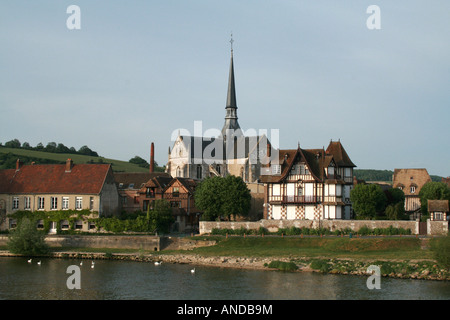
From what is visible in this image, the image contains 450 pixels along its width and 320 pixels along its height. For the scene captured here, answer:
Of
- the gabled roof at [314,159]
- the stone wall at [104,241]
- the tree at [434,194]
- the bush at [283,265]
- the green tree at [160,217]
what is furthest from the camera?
the tree at [434,194]

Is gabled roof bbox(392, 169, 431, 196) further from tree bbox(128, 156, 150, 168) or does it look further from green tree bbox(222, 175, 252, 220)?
tree bbox(128, 156, 150, 168)

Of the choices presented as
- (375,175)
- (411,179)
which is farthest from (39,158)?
(375,175)

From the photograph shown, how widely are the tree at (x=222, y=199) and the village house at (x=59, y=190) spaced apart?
31.9 feet

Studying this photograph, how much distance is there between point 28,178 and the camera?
60.4 metres

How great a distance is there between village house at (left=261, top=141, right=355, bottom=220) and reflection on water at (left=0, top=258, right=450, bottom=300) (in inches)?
617

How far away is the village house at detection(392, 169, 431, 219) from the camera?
72.6 metres

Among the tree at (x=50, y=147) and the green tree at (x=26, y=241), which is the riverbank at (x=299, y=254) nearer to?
the green tree at (x=26, y=241)

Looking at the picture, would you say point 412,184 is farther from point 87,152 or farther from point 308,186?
point 87,152

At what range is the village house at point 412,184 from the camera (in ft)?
238

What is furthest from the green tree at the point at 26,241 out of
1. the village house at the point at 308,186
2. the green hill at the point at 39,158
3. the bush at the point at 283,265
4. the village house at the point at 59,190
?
the green hill at the point at 39,158

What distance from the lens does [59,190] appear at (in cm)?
5828

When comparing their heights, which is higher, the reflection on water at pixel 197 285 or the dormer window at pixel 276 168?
the dormer window at pixel 276 168
